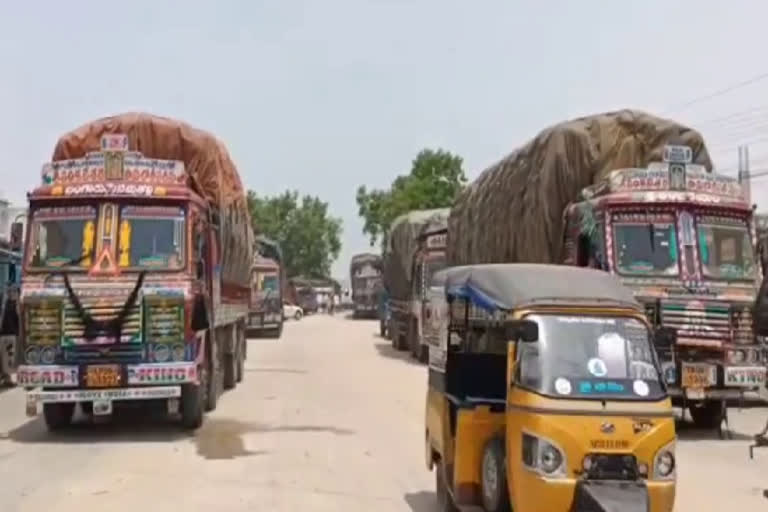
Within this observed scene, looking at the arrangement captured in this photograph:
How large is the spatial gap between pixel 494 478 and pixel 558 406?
0.87 metres

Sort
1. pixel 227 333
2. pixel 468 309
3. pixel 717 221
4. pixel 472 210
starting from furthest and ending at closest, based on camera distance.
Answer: pixel 472 210, pixel 227 333, pixel 717 221, pixel 468 309

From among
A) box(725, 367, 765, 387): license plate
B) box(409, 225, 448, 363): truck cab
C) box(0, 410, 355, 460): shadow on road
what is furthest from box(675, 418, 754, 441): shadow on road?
box(409, 225, 448, 363): truck cab

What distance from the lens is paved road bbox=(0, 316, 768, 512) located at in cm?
897

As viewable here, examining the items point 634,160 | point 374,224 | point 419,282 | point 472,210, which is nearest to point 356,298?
point 374,224

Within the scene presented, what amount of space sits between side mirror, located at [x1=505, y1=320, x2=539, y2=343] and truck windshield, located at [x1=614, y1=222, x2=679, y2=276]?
679 cm

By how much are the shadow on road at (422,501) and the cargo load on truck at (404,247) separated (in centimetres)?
1940

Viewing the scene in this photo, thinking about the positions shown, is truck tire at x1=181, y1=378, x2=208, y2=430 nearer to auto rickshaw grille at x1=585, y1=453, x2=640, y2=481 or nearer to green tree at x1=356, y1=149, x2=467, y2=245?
auto rickshaw grille at x1=585, y1=453, x2=640, y2=481

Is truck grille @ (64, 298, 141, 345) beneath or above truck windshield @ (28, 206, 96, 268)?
beneath

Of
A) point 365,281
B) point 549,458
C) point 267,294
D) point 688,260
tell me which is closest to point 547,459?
point 549,458

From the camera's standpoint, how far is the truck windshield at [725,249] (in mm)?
13523

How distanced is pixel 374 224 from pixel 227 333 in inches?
2480

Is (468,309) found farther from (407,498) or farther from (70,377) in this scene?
(70,377)

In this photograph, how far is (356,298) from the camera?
62250 millimetres

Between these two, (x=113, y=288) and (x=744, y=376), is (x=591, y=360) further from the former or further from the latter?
(x=113, y=288)
